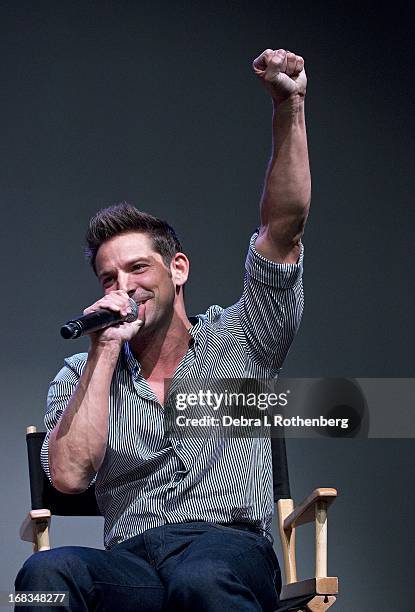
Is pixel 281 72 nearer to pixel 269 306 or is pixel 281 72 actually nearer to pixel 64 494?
pixel 269 306

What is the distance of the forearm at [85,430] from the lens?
1.99 m

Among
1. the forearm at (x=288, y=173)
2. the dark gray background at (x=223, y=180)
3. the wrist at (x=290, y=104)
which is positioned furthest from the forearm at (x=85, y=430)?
the dark gray background at (x=223, y=180)

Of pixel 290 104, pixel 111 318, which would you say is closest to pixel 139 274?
pixel 111 318

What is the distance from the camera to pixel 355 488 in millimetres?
3365

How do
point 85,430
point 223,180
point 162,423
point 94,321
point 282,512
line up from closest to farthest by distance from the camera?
point 94,321 < point 85,430 < point 162,423 < point 282,512 < point 223,180

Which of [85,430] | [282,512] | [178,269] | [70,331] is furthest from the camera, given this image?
[282,512]

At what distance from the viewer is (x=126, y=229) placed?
89.0 inches

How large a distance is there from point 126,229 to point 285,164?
0.43 metres

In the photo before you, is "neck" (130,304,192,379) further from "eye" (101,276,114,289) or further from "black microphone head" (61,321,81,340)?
"black microphone head" (61,321,81,340)

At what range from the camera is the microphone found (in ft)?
5.75

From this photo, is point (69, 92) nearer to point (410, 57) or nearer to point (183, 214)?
point (183, 214)

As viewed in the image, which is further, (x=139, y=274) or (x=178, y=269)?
(x=178, y=269)

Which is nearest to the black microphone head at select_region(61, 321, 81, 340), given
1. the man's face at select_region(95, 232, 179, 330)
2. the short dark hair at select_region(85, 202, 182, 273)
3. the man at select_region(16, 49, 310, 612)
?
the man at select_region(16, 49, 310, 612)

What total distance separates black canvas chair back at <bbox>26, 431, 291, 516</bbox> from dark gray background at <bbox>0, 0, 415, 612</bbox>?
0.68 m
